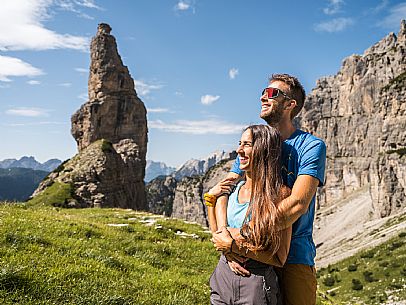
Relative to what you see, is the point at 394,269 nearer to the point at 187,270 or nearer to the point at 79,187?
the point at 187,270

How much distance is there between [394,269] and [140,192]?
75.6m

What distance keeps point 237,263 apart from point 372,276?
180 feet

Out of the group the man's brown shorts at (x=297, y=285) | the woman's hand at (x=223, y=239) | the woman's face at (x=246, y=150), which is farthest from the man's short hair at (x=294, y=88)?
the man's brown shorts at (x=297, y=285)

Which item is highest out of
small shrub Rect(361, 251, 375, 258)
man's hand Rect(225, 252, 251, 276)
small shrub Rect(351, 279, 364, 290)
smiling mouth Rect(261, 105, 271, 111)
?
smiling mouth Rect(261, 105, 271, 111)

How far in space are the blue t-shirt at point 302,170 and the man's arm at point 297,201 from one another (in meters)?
0.13

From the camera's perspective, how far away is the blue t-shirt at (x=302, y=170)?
5.22m

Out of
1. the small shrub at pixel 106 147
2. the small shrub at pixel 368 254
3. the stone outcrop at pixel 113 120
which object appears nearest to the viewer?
the small shrub at pixel 368 254

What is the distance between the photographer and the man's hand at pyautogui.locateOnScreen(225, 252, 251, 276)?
5176 mm

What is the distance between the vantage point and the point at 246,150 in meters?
5.43

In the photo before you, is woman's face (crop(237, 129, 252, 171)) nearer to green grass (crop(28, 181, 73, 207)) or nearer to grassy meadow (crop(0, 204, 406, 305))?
grassy meadow (crop(0, 204, 406, 305))

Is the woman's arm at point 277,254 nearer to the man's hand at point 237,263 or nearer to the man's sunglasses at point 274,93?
the man's hand at point 237,263

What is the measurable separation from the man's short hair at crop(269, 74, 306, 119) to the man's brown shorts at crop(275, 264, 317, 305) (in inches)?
94.5

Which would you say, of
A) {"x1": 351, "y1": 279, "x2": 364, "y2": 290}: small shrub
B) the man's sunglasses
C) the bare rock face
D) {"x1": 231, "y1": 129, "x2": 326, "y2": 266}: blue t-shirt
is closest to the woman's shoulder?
{"x1": 231, "y1": 129, "x2": 326, "y2": 266}: blue t-shirt

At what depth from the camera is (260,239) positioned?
4.95m
